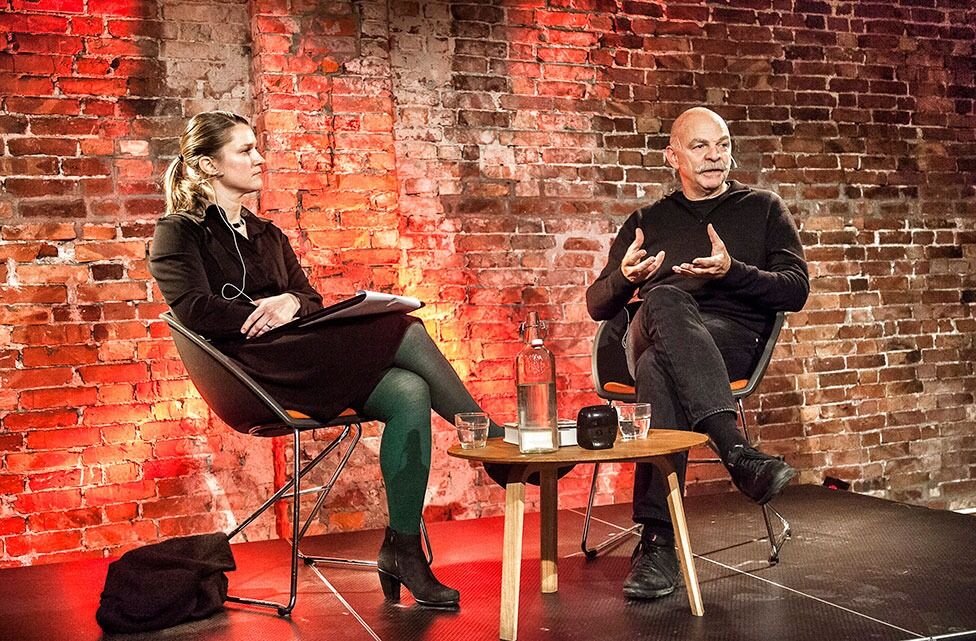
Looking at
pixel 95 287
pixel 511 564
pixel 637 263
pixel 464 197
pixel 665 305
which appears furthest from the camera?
pixel 464 197

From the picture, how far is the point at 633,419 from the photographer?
2484 millimetres

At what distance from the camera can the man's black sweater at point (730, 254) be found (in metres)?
3.18

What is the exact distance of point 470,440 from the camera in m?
2.46

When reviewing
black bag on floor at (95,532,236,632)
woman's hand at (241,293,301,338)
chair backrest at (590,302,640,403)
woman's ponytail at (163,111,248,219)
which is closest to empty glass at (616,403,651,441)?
chair backrest at (590,302,640,403)

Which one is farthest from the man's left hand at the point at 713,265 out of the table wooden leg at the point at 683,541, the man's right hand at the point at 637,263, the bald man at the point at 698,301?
the table wooden leg at the point at 683,541

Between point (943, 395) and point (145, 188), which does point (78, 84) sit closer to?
point (145, 188)

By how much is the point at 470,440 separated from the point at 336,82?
1887 mm

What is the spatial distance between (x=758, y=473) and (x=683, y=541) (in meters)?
0.25

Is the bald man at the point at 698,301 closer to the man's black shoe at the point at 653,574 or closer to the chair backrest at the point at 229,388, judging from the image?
the man's black shoe at the point at 653,574

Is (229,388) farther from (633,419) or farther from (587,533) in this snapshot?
(587,533)

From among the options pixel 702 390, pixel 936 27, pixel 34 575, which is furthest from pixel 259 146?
pixel 936 27

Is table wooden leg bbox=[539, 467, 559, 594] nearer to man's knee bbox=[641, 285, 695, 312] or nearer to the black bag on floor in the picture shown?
man's knee bbox=[641, 285, 695, 312]

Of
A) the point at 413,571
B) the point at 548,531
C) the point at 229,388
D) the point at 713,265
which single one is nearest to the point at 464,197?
the point at 713,265

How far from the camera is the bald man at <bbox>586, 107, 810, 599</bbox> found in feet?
8.89
